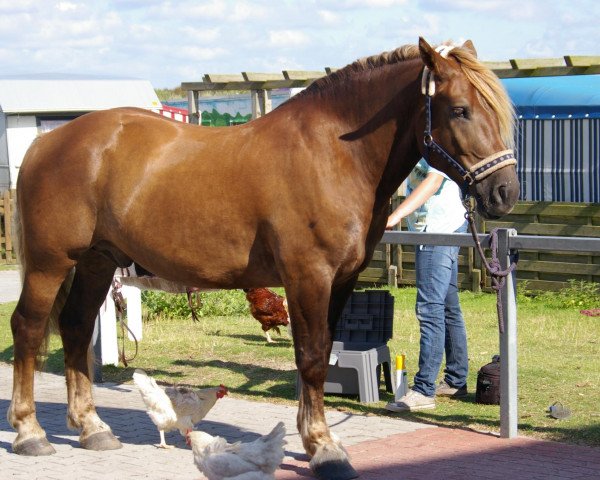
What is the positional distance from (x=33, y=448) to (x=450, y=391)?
3172mm

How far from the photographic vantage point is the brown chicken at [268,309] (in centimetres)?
1040

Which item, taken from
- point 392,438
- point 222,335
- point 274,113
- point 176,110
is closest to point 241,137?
point 274,113

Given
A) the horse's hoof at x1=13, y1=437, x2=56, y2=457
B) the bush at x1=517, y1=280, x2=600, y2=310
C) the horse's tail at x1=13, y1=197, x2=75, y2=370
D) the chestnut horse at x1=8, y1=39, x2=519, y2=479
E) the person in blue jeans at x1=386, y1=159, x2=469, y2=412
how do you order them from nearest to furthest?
the chestnut horse at x1=8, y1=39, x2=519, y2=479 → the horse's hoof at x1=13, y1=437, x2=56, y2=457 → the horse's tail at x1=13, y1=197, x2=75, y2=370 → the person in blue jeans at x1=386, y1=159, x2=469, y2=412 → the bush at x1=517, y1=280, x2=600, y2=310

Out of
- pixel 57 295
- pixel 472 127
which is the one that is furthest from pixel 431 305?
pixel 57 295

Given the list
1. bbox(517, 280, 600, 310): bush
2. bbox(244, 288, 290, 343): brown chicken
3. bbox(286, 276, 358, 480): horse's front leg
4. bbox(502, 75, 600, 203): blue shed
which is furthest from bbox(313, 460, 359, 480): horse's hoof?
bbox(502, 75, 600, 203): blue shed

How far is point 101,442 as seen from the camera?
6305mm

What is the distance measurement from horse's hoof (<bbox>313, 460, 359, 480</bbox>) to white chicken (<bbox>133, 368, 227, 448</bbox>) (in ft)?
3.80

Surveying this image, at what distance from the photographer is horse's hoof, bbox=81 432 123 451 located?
630 centimetres

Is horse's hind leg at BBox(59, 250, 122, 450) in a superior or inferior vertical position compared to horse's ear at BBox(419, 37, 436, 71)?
inferior

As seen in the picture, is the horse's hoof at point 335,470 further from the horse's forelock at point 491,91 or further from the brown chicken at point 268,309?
the brown chicken at point 268,309

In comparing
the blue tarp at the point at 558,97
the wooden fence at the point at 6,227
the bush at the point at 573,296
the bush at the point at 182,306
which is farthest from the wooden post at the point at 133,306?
the wooden fence at the point at 6,227

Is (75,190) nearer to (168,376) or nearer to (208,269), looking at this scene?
(208,269)

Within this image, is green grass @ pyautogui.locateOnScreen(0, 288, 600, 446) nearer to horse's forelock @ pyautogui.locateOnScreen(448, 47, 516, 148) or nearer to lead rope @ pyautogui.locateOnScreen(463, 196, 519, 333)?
lead rope @ pyautogui.locateOnScreen(463, 196, 519, 333)

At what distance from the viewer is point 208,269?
231 inches
